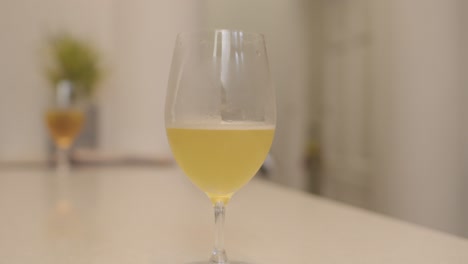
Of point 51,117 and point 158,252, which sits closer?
point 158,252

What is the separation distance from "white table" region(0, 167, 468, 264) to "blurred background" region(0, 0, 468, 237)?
34.0 inches

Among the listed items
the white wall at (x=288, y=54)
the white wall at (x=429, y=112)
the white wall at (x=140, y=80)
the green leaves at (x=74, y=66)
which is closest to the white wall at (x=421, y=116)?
the white wall at (x=429, y=112)

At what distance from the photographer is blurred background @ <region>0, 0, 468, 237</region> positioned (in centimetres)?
224

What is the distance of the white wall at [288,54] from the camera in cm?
448

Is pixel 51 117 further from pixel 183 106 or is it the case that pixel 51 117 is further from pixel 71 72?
pixel 183 106

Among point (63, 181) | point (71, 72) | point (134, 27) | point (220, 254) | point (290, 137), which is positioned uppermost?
point (134, 27)

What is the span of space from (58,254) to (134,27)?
1748 mm

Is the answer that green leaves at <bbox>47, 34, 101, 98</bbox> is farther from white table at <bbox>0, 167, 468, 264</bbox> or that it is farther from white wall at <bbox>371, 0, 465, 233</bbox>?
white wall at <bbox>371, 0, 465, 233</bbox>

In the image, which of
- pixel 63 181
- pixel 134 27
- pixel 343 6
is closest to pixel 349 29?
pixel 343 6

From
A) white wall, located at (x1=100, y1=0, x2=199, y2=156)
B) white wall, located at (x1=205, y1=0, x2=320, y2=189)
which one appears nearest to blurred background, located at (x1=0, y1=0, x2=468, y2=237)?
white wall, located at (x1=100, y1=0, x2=199, y2=156)

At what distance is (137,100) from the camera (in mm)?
2328

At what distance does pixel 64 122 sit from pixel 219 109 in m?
1.34

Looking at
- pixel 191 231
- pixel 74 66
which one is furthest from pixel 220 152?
pixel 74 66

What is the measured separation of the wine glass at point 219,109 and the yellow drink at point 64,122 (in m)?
1.29
